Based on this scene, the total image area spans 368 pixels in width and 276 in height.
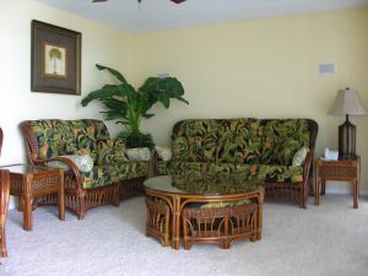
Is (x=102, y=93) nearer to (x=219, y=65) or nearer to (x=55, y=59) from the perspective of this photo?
(x=55, y=59)

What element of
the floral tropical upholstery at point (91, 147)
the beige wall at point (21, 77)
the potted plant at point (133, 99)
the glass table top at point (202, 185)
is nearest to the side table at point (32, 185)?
the floral tropical upholstery at point (91, 147)

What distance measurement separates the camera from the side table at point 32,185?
3.48m

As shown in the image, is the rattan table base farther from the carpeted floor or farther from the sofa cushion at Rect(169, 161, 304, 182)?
the sofa cushion at Rect(169, 161, 304, 182)

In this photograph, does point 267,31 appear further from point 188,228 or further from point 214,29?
point 188,228

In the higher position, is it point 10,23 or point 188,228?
point 10,23

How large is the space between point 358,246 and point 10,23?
401 centimetres

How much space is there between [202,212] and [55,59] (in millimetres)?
2948

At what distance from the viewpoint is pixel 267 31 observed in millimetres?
5418

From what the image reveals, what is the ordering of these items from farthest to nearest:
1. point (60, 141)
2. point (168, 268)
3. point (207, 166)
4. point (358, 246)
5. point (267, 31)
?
1. point (267, 31)
2. point (207, 166)
3. point (60, 141)
4. point (358, 246)
5. point (168, 268)

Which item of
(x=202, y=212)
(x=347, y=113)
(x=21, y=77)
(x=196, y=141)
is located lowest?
(x=202, y=212)

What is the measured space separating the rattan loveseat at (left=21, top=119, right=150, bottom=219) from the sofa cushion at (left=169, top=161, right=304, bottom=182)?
0.54 m

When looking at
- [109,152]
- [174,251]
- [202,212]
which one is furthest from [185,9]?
[174,251]

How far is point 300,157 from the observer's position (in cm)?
442

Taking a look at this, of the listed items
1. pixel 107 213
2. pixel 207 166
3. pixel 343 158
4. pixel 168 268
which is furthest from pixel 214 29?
pixel 168 268
